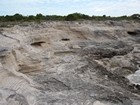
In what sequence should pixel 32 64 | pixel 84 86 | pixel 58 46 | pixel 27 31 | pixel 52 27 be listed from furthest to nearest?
pixel 52 27, pixel 58 46, pixel 27 31, pixel 32 64, pixel 84 86

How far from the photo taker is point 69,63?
13.3 m

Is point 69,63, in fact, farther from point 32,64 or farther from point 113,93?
point 113,93

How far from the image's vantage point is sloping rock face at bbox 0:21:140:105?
8010 millimetres

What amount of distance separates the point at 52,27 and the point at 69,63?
6.56m

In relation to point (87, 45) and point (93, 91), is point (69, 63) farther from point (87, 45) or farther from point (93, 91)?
point (87, 45)

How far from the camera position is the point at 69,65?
12.8 meters

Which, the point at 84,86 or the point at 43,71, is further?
the point at 43,71

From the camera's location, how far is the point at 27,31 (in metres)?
15.6

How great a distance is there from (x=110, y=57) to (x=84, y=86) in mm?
8832

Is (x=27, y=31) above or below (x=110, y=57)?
above

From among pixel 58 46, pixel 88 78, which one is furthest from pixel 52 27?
pixel 88 78

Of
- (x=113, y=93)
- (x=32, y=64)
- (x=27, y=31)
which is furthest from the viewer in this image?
(x=27, y=31)

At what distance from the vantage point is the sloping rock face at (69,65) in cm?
801

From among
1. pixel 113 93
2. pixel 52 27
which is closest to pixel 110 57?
pixel 52 27
